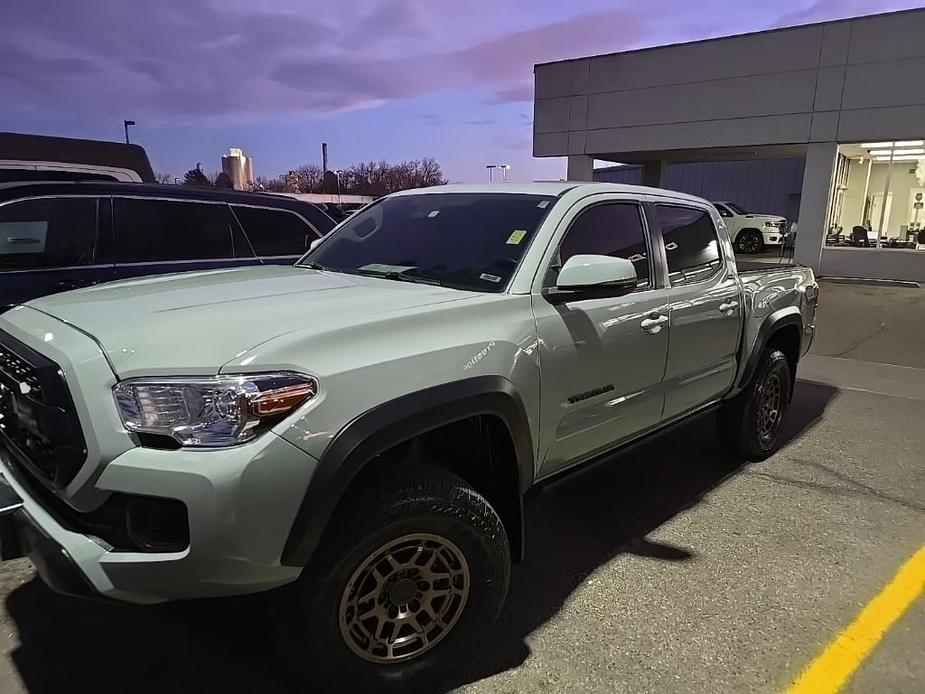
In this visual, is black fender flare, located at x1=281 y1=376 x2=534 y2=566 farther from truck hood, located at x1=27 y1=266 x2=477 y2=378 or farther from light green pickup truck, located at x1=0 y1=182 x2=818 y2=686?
truck hood, located at x1=27 y1=266 x2=477 y2=378

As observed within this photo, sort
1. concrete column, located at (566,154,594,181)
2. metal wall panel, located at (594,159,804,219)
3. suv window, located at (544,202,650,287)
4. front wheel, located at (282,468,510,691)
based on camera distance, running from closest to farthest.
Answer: front wheel, located at (282,468,510,691)
suv window, located at (544,202,650,287)
concrete column, located at (566,154,594,181)
metal wall panel, located at (594,159,804,219)

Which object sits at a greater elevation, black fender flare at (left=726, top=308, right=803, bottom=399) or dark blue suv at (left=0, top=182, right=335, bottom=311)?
dark blue suv at (left=0, top=182, right=335, bottom=311)

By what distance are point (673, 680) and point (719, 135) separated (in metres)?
17.9

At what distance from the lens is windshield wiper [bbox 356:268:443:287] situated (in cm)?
304

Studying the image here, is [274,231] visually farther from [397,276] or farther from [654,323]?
[654,323]

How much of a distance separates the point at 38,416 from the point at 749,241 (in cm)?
2345

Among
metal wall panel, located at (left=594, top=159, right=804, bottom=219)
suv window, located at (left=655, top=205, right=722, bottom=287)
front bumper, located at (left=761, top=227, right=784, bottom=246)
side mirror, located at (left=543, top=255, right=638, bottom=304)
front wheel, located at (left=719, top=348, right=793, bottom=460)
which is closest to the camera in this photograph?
side mirror, located at (left=543, top=255, right=638, bottom=304)

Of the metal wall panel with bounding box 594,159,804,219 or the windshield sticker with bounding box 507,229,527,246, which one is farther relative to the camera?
the metal wall panel with bounding box 594,159,804,219

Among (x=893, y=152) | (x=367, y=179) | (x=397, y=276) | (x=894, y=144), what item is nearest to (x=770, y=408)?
(x=397, y=276)

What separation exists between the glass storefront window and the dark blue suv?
1589cm

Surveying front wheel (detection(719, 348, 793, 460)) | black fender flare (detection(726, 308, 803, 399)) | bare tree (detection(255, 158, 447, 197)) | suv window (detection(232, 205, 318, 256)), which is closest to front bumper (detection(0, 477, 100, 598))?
suv window (detection(232, 205, 318, 256))

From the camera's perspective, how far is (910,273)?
1602cm

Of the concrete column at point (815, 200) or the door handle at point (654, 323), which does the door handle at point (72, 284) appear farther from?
the concrete column at point (815, 200)

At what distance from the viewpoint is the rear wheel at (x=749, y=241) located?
22250 mm
